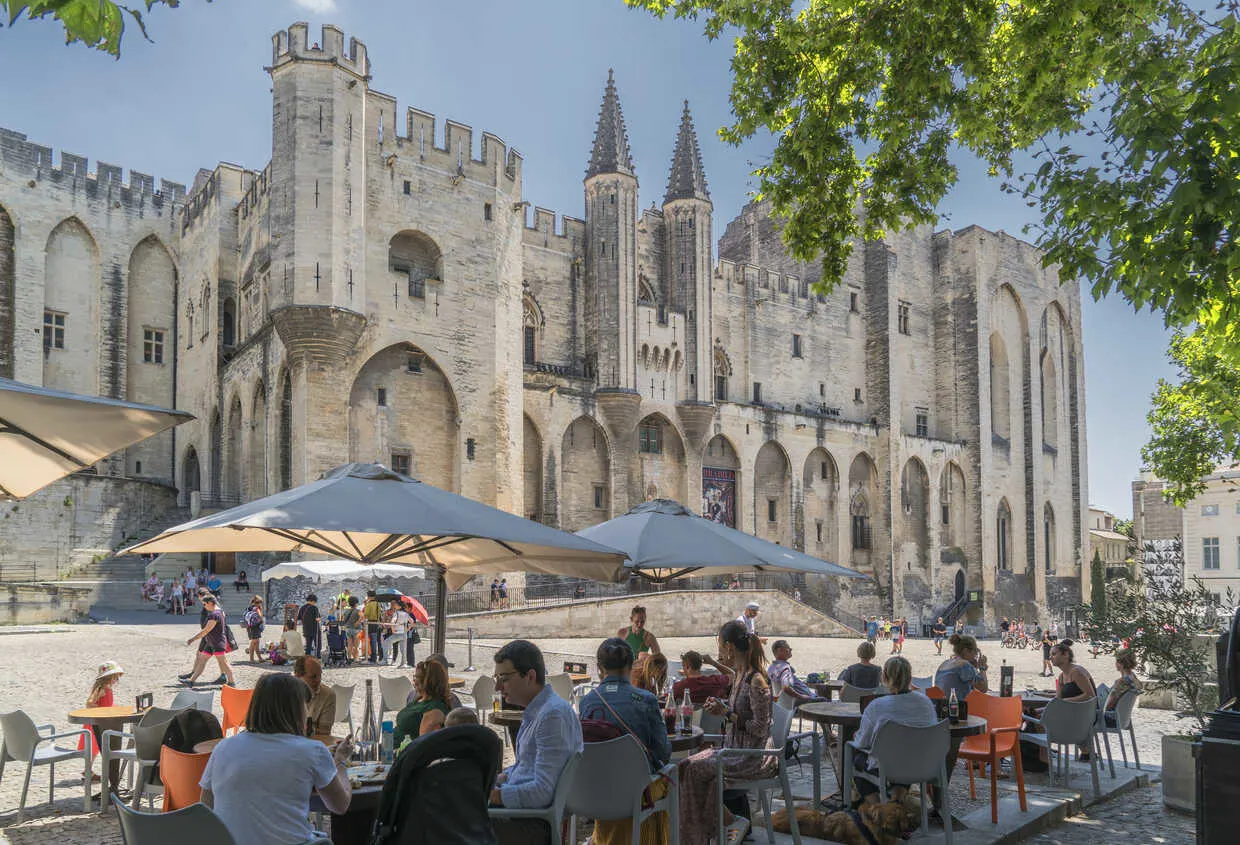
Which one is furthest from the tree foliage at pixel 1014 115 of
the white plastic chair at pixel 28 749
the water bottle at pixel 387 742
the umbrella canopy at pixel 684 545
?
the white plastic chair at pixel 28 749

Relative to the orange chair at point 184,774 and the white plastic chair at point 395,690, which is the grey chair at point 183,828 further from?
the white plastic chair at point 395,690

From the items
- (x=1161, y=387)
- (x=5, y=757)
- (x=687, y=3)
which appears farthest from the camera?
(x=1161, y=387)

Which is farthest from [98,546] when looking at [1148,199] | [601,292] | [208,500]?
[1148,199]

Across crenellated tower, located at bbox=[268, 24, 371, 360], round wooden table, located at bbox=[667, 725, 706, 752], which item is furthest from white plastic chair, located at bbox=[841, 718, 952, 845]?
crenellated tower, located at bbox=[268, 24, 371, 360]

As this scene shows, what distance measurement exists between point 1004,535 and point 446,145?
110ft

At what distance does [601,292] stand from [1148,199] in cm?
2588

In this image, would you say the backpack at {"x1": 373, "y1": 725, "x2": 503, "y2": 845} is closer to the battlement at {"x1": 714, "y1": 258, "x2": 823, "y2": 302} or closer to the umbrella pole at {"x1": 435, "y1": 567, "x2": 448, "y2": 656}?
the umbrella pole at {"x1": 435, "y1": 567, "x2": 448, "y2": 656}

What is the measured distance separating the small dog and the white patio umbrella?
2.27 meters

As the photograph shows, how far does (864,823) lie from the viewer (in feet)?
19.5

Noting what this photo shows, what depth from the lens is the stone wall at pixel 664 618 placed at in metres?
22.2

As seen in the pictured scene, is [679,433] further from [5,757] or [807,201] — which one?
[5,757]

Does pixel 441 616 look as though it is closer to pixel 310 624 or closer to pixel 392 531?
pixel 392 531

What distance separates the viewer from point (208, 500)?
96.0ft

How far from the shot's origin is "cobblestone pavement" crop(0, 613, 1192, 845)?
21.7 feet
